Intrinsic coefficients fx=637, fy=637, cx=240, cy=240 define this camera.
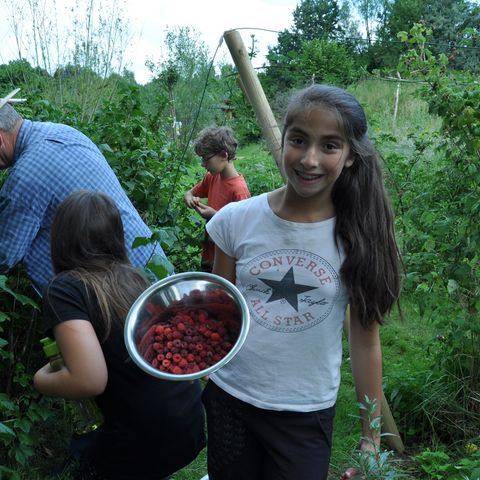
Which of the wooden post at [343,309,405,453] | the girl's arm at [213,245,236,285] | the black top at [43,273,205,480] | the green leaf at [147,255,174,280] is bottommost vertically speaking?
the wooden post at [343,309,405,453]

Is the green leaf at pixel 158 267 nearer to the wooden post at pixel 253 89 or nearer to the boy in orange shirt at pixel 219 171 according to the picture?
the wooden post at pixel 253 89

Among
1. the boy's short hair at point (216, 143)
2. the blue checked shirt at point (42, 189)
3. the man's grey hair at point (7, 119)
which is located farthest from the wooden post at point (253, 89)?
the boy's short hair at point (216, 143)

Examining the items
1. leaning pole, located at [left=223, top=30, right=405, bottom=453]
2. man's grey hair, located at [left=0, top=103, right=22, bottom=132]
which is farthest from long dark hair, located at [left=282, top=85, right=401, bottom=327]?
man's grey hair, located at [left=0, top=103, right=22, bottom=132]

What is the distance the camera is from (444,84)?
3248 millimetres

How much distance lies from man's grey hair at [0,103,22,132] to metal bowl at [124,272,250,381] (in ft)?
4.57

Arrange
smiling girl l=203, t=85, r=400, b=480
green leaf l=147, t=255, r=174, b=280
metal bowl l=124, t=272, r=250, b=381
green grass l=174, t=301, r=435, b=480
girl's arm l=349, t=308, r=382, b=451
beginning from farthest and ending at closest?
green grass l=174, t=301, r=435, b=480, green leaf l=147, t=255, r=174, b=280, girl's arm l=349, t=308, r=382, b=451, smiling girl l=203, t=85, r=400, b=480, metal bowl l=124, t=272, r=250, b=381

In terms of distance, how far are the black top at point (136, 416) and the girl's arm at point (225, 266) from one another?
0.37 meters

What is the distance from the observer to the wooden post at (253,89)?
288 centimetres

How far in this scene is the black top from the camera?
2.00m

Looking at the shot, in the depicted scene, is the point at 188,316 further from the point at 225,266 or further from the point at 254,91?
the point at 254,91

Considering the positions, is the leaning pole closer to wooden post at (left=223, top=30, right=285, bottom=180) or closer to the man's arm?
wooden post at (left=223, top=30, right=285, bottom=180)

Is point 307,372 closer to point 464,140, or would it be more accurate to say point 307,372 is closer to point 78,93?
point 464,140

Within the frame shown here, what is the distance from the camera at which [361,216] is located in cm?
184

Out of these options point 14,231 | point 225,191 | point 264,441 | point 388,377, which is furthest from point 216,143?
point 264,441
